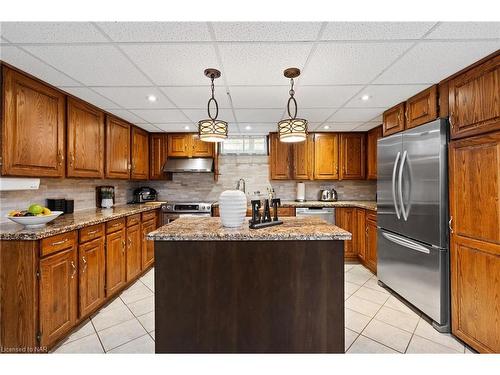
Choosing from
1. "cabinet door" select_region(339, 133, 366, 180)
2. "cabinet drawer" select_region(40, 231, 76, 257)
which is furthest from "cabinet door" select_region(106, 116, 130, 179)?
"cabinet door" select_region(339, 133, 366, 180)

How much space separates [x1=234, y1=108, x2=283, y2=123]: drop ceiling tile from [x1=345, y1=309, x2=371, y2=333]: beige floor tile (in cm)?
242

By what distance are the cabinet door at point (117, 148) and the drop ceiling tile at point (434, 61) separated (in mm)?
3212

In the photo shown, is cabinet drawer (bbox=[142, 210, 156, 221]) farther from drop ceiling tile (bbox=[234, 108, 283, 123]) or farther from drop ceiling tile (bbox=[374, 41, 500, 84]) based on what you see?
drop ceiling tile (bbox=[374, 41, 500, 84])

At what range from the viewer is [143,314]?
2.56m

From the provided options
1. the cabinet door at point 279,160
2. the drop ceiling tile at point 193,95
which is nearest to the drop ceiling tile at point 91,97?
the drop ceiling tile at point 193,95

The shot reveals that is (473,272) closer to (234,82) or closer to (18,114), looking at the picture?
(234,82)

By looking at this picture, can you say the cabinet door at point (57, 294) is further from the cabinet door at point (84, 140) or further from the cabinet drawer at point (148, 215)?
Answer: the cabinet drawer at point (148, 215)

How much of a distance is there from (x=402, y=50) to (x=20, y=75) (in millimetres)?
2981

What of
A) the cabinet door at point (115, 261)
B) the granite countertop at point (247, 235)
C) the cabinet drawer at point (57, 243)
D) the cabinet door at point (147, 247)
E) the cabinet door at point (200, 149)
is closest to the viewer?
the granite countertop at point (247, 235)

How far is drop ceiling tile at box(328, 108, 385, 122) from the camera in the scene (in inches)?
127

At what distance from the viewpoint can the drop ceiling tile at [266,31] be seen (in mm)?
1537

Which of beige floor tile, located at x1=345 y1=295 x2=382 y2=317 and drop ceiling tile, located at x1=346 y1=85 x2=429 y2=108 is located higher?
drop ceiling tile, located at x1=346 y1=85 x2=429 y2=108

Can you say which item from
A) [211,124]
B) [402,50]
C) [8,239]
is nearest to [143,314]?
[8,239]

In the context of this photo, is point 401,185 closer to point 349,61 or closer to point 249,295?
point 349,61
